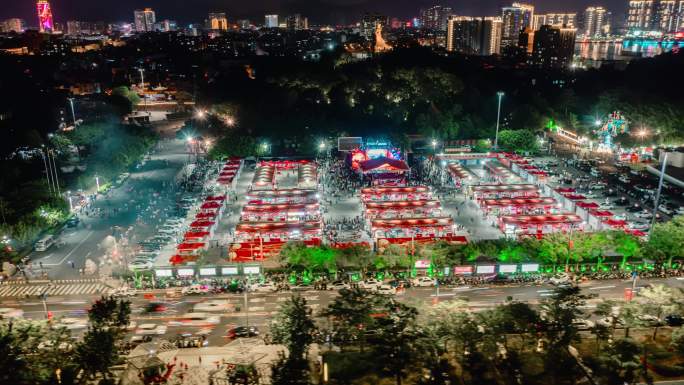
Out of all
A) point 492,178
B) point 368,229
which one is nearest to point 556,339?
point 368,229

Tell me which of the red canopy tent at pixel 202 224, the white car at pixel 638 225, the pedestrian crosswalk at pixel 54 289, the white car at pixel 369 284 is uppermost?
the red canopy tent at pixel 202 224

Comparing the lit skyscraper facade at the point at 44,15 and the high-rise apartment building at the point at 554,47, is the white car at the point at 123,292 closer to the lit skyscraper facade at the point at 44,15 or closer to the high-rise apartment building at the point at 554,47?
the high-rise apartment building at the point at 554,47

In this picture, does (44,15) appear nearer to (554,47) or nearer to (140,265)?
(554,47)

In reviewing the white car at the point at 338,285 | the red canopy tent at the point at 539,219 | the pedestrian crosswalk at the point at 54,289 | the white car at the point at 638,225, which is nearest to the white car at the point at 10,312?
the pedestrian crosswalk at the point at 54,289

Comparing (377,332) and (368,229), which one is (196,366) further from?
(368,229)

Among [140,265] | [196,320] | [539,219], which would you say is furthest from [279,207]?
[539,219]

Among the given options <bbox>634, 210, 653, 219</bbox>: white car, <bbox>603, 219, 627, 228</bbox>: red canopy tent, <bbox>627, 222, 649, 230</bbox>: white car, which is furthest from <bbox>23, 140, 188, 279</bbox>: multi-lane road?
Answer: <bbox>634, 210, 653, 219</bbox>: white car
